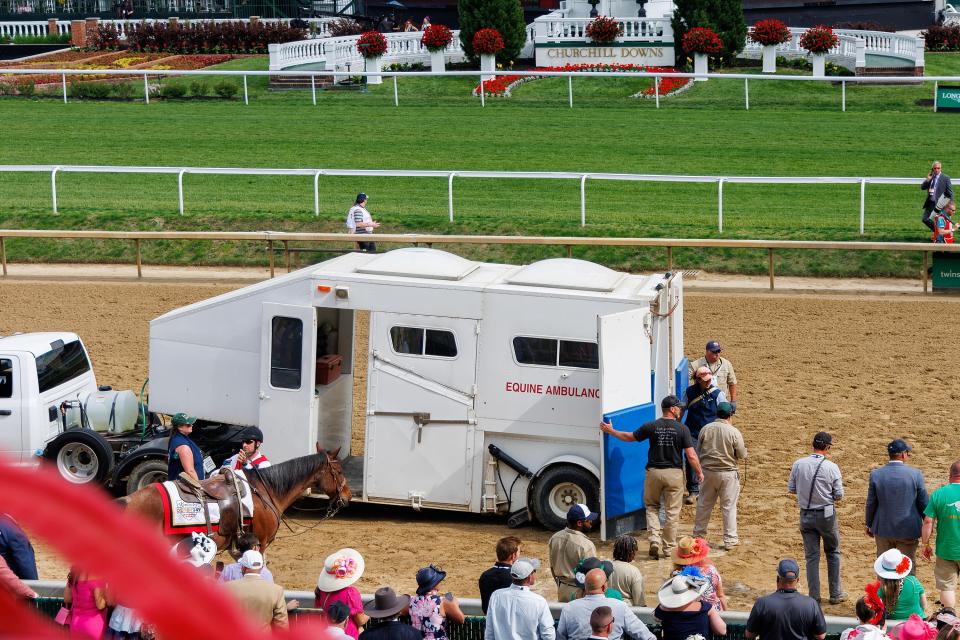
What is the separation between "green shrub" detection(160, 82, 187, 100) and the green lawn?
45 centimetres

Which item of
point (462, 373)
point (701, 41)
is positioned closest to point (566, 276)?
point (462, 373)

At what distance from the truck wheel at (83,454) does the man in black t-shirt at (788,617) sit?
6316 millimetres

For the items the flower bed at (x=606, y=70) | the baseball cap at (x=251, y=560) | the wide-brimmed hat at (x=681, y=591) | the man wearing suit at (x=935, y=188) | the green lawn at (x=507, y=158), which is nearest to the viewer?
the wide-brimmed hat at (x=681, y=591)

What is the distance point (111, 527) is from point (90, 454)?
36.3 ft

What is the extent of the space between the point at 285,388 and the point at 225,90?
23.6 m

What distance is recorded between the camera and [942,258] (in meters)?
18.1

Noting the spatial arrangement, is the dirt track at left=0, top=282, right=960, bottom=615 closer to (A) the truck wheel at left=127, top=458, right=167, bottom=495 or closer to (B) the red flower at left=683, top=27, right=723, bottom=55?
(A) the truck wheel at left=127, top=458, right=167, bottom=495

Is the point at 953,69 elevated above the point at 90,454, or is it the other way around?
the point at 953,69

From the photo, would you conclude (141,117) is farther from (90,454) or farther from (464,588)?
(464,588)

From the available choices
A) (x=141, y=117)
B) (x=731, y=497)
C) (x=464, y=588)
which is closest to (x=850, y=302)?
(x=731, y=497)

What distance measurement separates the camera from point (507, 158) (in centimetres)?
2656

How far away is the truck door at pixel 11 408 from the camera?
11281 mm

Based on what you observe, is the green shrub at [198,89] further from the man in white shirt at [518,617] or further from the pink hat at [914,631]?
the pink hat at [914,631]

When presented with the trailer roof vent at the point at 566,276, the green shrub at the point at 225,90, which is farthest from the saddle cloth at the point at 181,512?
the green shrub at the point at 225,90
